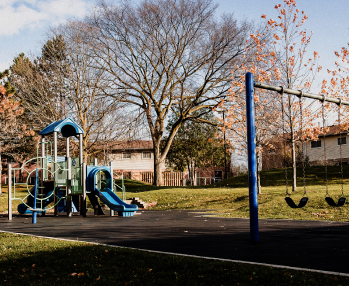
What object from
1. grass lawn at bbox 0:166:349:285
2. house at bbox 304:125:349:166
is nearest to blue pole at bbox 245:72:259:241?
grass lawn at bbox 0:166:349:285

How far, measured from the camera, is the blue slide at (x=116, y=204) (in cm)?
1534

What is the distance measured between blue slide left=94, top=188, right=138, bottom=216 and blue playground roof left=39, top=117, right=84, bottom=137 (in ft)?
10.5

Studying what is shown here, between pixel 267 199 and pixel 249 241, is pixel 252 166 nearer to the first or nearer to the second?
pixel 249 241

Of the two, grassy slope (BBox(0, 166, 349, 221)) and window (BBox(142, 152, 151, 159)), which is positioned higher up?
window (BBox(142, 152, 151, 159))

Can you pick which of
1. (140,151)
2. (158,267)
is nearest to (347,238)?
(158,267)

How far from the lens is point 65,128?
18.5m

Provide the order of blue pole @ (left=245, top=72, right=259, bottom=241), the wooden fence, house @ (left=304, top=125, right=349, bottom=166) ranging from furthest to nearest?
the wooden fence, house @ (left=304, top=125, right=349, bottom=166), blue pole @ (left=245, top=72, right=259, bottom=241)

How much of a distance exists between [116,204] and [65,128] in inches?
209

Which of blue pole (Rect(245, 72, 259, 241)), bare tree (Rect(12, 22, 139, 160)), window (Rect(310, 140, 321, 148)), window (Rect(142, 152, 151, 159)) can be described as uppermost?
bare tree (Rect(12, 22, 139, 160))

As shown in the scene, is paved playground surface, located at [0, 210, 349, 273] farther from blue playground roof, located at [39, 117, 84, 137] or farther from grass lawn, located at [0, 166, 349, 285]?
blue playground roof, located at [39, 117, 84, 137]

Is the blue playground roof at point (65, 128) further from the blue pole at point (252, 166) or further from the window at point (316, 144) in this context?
the window at point (316, 144)

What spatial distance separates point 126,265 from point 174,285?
4.30 ft

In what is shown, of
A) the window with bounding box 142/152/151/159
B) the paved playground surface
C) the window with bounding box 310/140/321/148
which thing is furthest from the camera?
the window with bounding box 142/152/151/159

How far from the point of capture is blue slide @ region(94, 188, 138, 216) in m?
15.3
